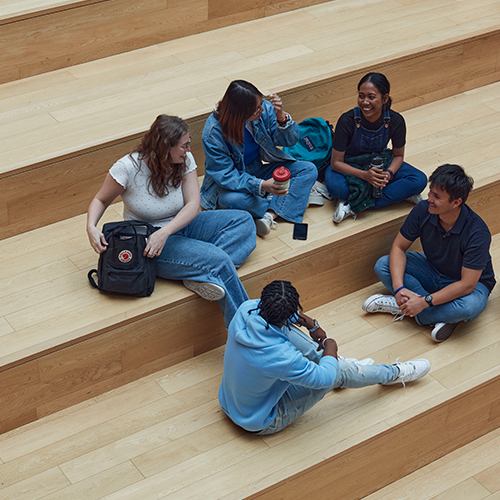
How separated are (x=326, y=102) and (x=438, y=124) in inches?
28.3

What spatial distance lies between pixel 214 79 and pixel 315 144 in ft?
Result: 2.51

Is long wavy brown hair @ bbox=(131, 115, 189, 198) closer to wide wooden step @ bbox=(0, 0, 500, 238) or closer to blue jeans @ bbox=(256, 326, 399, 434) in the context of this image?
wide wooden step @ bbox=(0, 0, 500, 238)

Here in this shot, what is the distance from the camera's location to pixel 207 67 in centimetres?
439

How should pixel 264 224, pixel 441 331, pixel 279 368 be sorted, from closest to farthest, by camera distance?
1. pixel 279 368
2. pixel 441 331
3. pixel 264 224

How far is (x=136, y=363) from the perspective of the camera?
10.8ft

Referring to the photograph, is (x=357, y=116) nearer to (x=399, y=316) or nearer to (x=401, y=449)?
(x=399, y=316)

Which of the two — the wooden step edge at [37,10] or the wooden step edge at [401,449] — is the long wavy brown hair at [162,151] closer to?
the wooden step edge at [401,449]

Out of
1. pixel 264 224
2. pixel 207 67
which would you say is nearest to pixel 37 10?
pixel 207 67

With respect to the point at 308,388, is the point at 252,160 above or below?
above

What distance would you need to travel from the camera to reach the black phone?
3648 mm

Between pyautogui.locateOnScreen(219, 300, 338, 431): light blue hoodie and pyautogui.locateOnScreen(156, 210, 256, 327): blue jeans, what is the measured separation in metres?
0.40

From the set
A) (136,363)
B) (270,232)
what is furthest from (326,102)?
(136,363)

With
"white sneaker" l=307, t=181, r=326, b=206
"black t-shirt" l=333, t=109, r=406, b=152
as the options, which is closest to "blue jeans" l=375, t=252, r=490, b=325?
"white sneaker" l=307, t=181, r=326, b=206

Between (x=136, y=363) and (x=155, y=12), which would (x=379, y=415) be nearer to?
(x=136, y=363)
